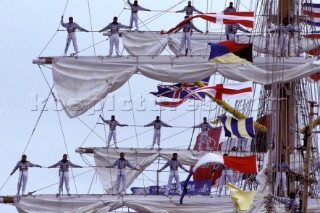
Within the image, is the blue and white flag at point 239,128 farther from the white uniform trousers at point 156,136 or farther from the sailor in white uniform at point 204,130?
the sailor in white uniform at point 204,130

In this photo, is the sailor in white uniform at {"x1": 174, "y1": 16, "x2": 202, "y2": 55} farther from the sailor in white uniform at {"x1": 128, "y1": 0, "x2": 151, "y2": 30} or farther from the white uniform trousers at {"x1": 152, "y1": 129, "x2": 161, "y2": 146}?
the white uniform trousers at {"x1": 152, "y1": 129, "x2": 161, "y2": 146}

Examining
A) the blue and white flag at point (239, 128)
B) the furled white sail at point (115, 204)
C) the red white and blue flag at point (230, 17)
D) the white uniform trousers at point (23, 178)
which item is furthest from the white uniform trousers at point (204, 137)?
the white uniform trousers at point (23, 178)

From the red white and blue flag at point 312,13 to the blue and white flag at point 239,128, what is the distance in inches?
209

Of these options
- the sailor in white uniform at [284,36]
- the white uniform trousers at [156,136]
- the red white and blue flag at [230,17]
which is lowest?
the white uniform trousers at [156,136]

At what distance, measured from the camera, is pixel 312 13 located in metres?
49.5

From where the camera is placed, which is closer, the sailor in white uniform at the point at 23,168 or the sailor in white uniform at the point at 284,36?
the sailor in white uniform at the point at 23,168

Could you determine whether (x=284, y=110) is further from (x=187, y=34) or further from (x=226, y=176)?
(x=187, y=34)

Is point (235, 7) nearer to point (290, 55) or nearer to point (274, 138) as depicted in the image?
point (290, 55)

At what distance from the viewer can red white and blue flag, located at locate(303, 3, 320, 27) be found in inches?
1935

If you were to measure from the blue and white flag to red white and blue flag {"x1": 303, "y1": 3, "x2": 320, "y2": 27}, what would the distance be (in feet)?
17.4

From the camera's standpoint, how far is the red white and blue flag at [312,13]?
161 feet

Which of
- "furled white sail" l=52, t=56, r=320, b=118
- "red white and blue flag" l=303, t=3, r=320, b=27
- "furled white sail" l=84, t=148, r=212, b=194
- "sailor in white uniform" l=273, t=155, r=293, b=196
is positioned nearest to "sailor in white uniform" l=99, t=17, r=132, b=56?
"furled white sail" l=52, t=56, r=320, b=118

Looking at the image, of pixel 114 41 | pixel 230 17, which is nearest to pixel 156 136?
pixel 114 41

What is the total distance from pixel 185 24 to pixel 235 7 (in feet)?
12.0
